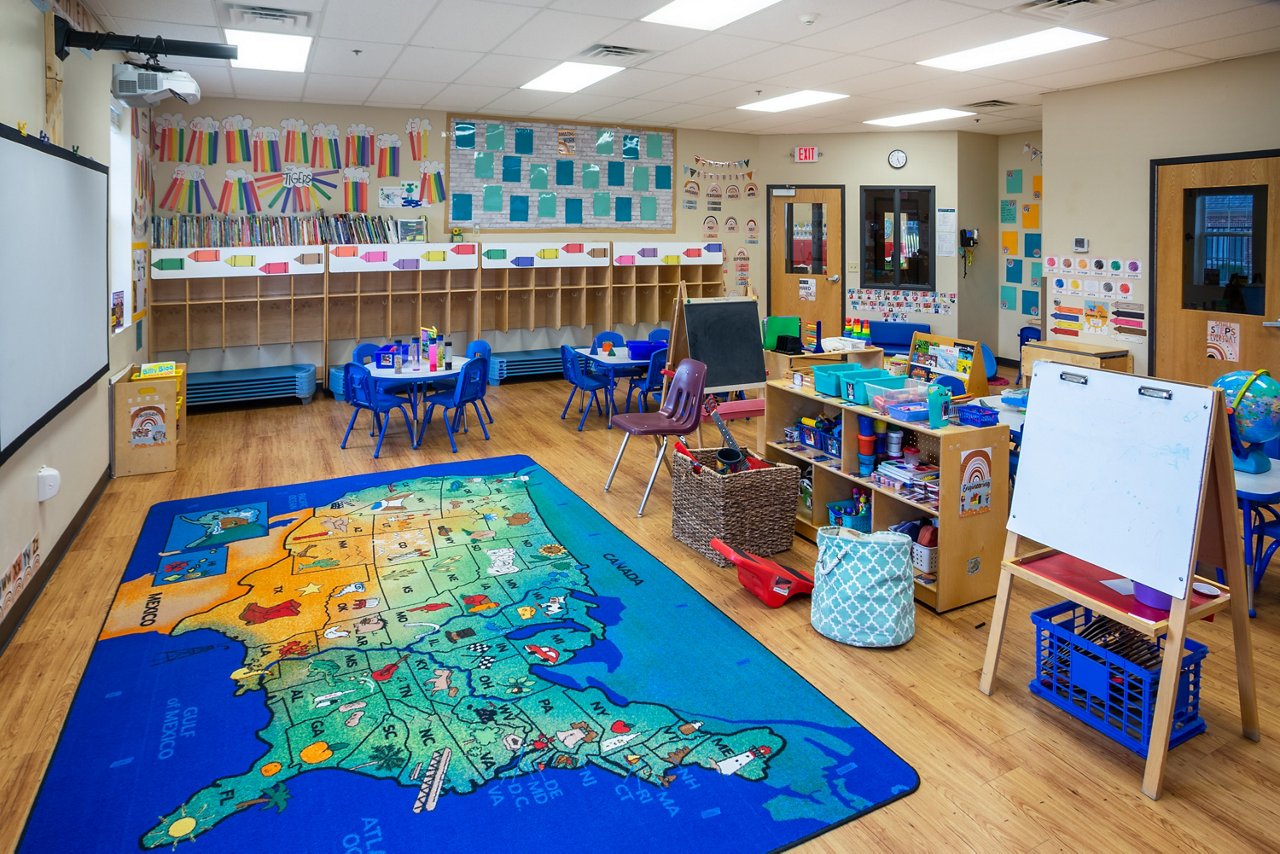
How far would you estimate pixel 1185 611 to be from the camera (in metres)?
2.70

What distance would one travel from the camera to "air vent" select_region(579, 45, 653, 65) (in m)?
6.55

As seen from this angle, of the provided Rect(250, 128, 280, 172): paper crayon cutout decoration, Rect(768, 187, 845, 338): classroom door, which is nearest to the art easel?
Rect(250, 128, 280, 172): paper crayon cutout decoration

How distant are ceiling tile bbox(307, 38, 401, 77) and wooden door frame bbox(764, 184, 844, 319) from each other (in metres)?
5.89

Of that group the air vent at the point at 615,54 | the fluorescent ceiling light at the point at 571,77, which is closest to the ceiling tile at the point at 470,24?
the air vent at the point at 615,54

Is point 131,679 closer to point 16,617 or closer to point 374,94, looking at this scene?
point 16,617

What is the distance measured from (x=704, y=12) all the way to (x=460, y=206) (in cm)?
→ 519

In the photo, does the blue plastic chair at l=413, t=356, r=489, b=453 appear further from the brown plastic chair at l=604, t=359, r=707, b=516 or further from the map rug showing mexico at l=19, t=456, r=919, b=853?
the map rug showing mexico at l=19, t=456, r=919, b=853

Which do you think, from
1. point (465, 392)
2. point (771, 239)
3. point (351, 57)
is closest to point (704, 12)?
point (351, 57)

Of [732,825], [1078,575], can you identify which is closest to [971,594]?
[1078,575]

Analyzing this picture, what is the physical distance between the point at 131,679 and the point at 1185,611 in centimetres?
392

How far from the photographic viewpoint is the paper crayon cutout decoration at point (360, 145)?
9.42 metres

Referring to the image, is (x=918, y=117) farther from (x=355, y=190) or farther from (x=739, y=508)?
(x=739, y=508)

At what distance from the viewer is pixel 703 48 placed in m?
6.50

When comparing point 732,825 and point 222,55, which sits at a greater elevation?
point 222,55
